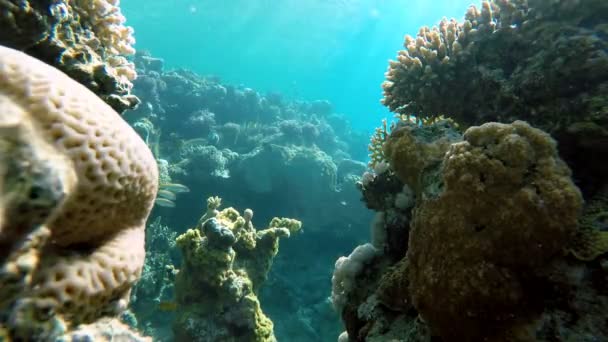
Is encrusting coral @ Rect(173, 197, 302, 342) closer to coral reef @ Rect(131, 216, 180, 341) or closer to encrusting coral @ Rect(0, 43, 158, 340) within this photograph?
coral reef @ Rect(131, 216, 180, 341)

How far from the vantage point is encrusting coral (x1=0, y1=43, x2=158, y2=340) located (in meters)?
1.33

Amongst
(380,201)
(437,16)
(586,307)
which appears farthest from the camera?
(437,16)

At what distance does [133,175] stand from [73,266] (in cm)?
50

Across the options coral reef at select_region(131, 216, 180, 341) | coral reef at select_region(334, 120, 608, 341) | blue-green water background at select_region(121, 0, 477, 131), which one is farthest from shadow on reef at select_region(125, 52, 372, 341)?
blue-green water background at select_region(121, 0, 477, 131)

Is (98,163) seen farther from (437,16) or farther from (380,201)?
(437,16)

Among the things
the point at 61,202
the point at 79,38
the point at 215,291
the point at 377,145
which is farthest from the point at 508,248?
the point at 215,291

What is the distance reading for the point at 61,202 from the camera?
1442mm

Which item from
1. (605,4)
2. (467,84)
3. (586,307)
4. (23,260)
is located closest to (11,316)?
(23,260)

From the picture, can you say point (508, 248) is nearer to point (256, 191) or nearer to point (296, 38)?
point (256, 191)

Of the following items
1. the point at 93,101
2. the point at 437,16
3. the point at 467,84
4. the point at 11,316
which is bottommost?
the point at 11,316

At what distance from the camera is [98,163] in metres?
1.61

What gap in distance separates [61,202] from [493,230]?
234cm

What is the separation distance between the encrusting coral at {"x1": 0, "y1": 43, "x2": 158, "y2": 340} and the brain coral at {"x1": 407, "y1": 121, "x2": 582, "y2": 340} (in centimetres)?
187

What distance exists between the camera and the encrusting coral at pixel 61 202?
4.36 ft
